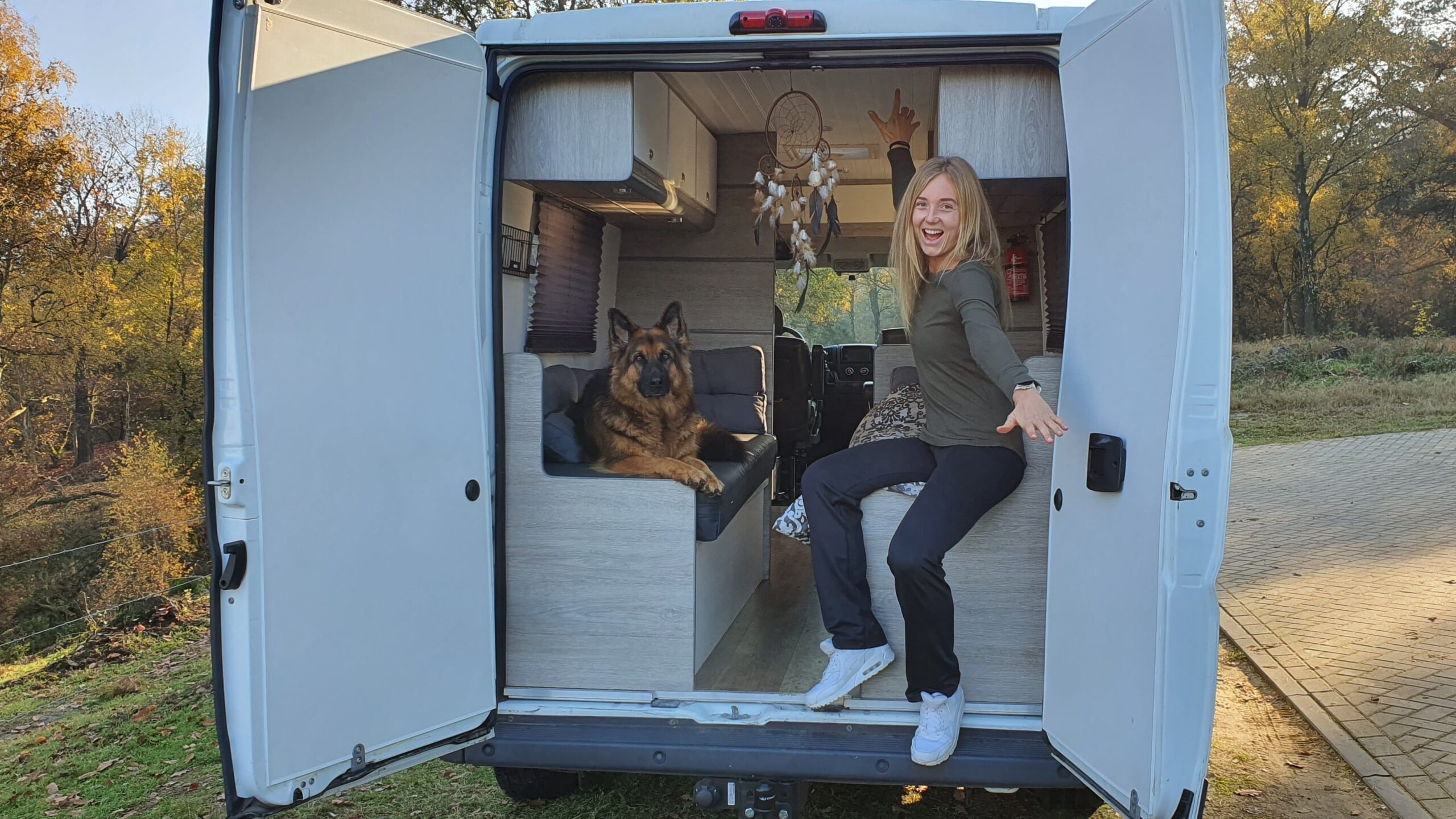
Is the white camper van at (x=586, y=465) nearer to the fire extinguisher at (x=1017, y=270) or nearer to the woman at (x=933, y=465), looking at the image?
the woman at (x=933, y=465)

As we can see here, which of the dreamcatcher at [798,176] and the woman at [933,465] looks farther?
the dreamcatcher at [798,176]

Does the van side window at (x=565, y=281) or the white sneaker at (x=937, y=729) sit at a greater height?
the van side window at (x=565, y=281)

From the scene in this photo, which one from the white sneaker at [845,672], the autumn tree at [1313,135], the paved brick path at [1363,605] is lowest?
the paved brick path at [1363,605]

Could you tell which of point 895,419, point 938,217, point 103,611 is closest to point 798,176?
point 895,419

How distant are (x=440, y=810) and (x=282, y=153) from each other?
9.08 ft

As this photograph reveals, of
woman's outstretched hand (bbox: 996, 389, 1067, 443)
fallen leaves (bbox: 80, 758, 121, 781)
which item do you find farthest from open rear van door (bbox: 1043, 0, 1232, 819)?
fallen leaves (bbox: 80, 758, 121, 781)

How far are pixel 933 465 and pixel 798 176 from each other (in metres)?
2.96

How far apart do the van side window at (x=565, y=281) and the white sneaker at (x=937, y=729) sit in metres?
2.27

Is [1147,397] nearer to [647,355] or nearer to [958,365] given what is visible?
[958,365]

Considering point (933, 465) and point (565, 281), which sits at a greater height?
point (565, 281)

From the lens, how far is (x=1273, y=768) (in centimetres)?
425

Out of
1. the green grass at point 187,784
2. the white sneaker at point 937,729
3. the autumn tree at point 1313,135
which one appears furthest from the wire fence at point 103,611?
the autumn tree at point 1313,135

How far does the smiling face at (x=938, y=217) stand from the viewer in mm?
2846

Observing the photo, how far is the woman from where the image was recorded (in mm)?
2643
